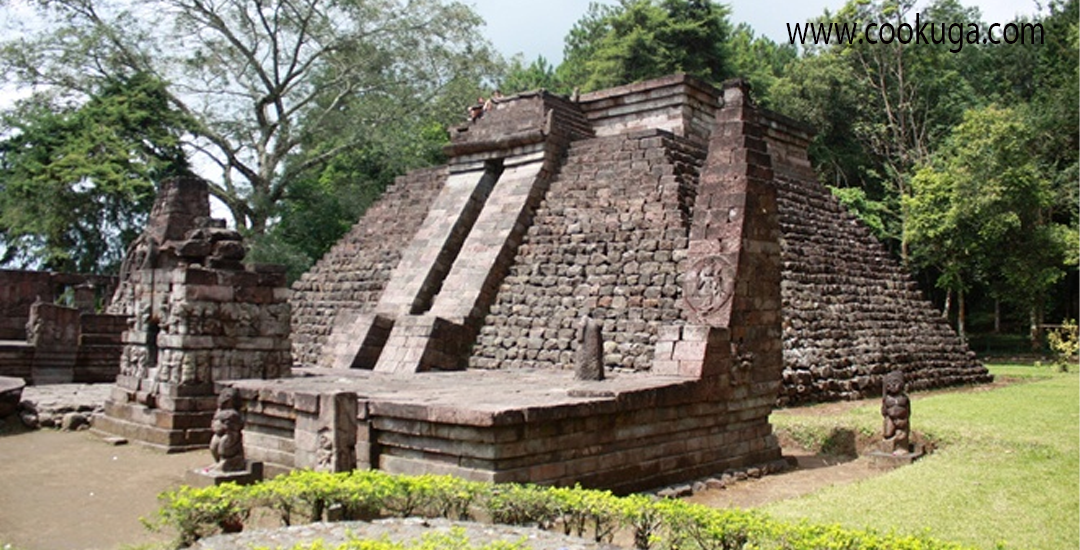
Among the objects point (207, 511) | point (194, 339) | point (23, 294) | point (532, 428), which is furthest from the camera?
point (23, 294)

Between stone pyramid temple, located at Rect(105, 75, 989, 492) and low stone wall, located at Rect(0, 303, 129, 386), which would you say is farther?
low stone wall, located at Rect(0, 303, 129, 386)

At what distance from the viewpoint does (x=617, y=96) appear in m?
19.7

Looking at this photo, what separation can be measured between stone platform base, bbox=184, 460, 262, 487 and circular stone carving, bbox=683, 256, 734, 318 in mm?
4811

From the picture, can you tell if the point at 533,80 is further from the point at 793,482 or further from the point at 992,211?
the point at 793,482

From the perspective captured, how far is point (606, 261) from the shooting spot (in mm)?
14406

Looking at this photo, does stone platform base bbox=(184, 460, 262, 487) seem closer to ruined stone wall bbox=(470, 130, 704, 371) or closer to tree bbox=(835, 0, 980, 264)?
ruined stone wall bbox=(470, 130, 704, 371)

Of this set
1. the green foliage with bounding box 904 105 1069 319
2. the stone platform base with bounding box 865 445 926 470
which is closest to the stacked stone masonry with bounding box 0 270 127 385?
the stone platform base with bounding box 865 445 926 470

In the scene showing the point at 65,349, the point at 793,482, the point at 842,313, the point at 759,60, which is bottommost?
the point at 793,482

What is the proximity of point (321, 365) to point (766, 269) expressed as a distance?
28.3 ft

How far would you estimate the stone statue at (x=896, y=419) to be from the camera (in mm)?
9727

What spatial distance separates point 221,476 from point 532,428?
9.13 ft

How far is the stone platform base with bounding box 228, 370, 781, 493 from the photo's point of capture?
22.6ft

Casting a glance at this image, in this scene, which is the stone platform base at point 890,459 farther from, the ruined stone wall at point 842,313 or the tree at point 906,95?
the tree at point 906,95

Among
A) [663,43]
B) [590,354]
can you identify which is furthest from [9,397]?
[663,43]
